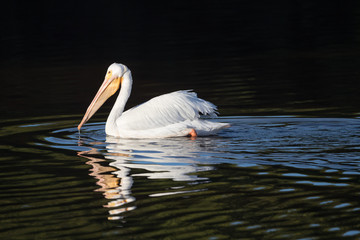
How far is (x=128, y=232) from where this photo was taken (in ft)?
15.7

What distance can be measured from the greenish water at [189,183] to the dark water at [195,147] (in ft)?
0.04

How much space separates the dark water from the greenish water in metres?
0.01

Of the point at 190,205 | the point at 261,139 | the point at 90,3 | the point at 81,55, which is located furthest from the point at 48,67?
the point at 90,3

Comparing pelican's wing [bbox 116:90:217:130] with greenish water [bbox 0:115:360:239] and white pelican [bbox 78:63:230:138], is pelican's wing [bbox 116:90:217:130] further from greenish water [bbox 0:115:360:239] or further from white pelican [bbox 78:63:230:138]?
greenish water [bbox 0:115:360:239]

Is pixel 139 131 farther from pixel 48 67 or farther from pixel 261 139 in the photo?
pixel 48 67

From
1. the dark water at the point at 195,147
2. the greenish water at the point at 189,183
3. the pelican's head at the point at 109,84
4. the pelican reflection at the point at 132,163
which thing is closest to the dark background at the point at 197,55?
the dark water at the point at 195,147

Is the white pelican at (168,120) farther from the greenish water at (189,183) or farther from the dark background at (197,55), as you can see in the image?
the dark background at (197,55)

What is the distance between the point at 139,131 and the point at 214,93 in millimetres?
2824

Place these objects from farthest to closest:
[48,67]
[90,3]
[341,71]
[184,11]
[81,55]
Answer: [90,3] → [184,11] → [81,55] → [48,67] → [341,71]

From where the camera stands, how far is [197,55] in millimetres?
15266

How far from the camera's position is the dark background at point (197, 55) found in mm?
10383

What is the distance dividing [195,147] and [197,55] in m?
7.94

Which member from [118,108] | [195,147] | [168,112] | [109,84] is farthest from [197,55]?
[195,147]

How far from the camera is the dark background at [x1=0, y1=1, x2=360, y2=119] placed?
409 inches
